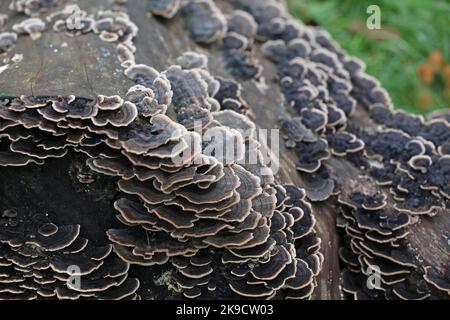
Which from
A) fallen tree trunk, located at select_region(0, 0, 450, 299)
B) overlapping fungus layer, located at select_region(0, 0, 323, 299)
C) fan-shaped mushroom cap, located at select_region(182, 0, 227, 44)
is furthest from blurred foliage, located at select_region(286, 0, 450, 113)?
overlapping fungus layer, located at select_region(0, 0, 323, 299)

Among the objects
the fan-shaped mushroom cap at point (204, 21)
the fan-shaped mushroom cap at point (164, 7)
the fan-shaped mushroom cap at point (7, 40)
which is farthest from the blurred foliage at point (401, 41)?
the fan-shaped mushroom cap at point (7, 40)

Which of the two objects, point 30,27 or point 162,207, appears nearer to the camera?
point 162,207

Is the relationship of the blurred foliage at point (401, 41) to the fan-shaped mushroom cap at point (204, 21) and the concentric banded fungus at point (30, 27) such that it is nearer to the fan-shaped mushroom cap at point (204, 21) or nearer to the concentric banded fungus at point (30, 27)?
the fan-shaped mushroom cap at point (204, 21)

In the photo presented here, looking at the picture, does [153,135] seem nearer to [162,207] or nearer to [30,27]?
[162,207]

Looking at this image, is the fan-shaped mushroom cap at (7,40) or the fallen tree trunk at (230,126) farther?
the fan-shaped mushroom cap at (7,40)

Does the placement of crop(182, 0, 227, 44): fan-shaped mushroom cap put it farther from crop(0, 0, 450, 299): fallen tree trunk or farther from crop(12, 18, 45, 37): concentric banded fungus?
crop(12, 18, 45, 37): concentric banded fungus

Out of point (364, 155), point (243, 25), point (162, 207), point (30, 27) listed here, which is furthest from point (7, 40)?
point (364, 155)
